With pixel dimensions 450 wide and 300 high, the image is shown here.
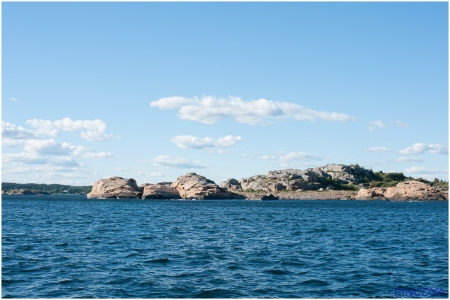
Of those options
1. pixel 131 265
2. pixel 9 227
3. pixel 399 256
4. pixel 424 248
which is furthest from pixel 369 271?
pixel 9 227

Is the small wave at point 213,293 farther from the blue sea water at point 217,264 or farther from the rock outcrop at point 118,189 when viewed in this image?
the rock outcrop at point 118,189

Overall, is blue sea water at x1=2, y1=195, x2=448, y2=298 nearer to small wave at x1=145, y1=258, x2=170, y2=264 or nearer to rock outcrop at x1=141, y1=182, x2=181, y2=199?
small wave at x1=145, y1=258, x2=170, y2=264

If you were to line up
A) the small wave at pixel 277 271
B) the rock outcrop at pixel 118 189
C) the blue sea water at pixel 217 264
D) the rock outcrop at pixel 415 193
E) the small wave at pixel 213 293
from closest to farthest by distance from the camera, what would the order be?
the small wave at pixel 213 293 → the blue sea water at pixel 217 264 → the small wave at pixel 277 271 → the rock outcrop at pixel 415 193 → the rock outcrop at pixel 118 189

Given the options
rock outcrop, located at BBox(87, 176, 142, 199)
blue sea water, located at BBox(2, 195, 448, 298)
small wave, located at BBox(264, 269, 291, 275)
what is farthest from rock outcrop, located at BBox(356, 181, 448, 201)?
small wave, located at BBox(264, 269, 291, 275)

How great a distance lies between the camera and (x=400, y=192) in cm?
19125

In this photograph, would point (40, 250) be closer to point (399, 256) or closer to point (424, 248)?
point (399, 256)

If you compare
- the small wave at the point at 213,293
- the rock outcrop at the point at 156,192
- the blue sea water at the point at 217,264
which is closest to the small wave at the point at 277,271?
the blue sea water at the point at 217,264

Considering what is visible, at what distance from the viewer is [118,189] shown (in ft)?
634

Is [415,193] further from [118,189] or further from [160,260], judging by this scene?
[160,260]

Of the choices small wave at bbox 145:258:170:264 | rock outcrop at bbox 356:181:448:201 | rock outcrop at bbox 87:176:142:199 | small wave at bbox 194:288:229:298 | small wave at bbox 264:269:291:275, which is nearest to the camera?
small wave at bbox 194:288:229:298

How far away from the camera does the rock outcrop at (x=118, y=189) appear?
19200 cm

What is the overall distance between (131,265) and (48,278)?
5.44m

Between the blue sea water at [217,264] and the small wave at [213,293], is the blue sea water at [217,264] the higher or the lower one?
the higher one

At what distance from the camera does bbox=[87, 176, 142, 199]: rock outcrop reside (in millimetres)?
192000
